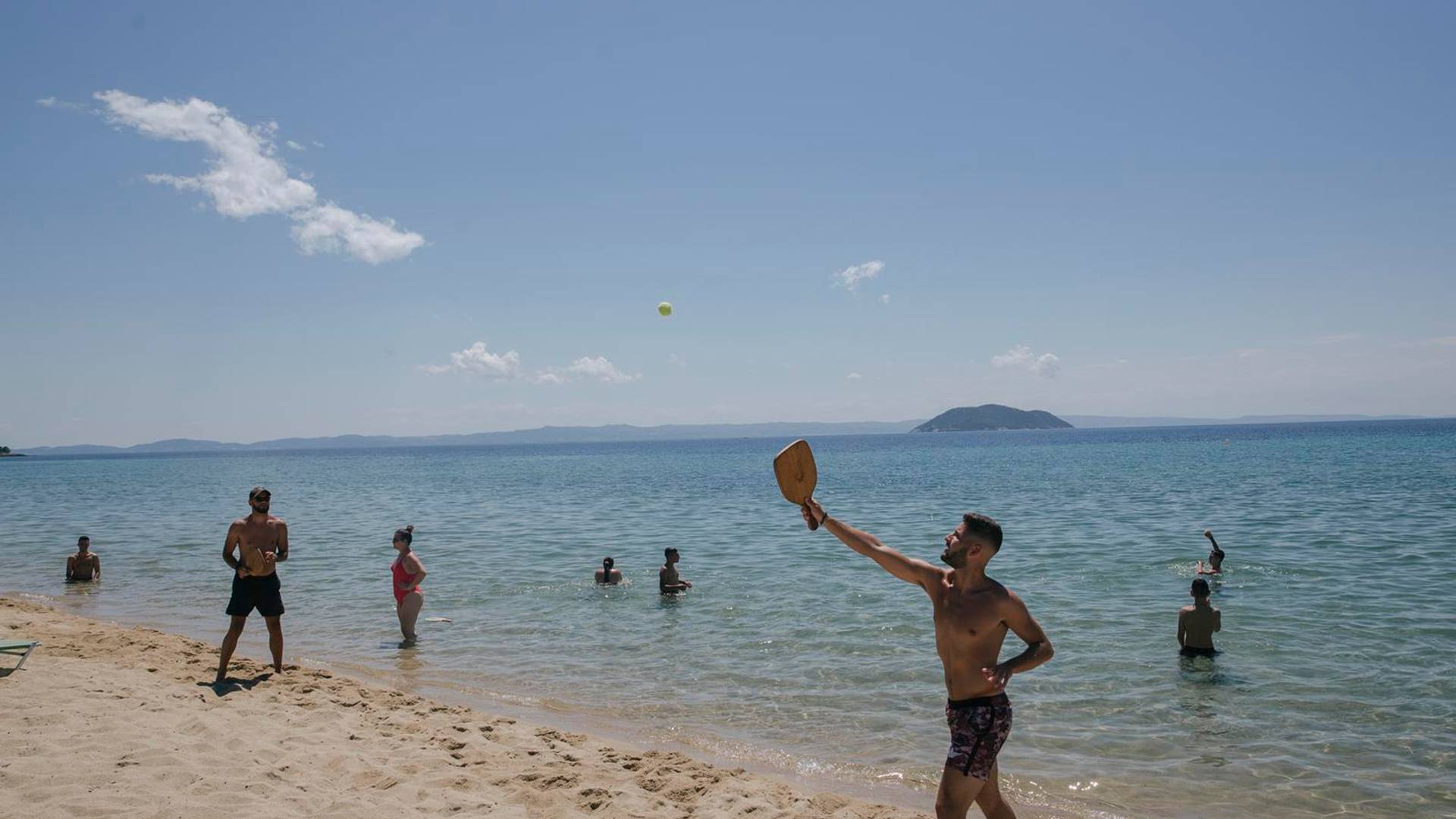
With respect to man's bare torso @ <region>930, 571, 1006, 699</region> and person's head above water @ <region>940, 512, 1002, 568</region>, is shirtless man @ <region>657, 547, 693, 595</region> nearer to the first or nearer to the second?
man's bare torso @ <region>930, 571, 1006, 699</region>

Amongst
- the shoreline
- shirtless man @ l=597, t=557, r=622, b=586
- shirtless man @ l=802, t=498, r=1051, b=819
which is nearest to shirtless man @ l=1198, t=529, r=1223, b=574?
shirtless man @ l=597, t=557, r=622, b=586

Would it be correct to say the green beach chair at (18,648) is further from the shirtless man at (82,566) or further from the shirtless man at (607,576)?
the shirtless man at (82,566)

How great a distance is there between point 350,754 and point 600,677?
3709 mm

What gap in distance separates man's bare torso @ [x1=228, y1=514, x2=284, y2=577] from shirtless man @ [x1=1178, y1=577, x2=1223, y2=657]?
9121mm

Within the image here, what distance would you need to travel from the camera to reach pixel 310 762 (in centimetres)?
605

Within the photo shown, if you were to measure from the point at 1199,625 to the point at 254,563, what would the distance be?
9.45 m

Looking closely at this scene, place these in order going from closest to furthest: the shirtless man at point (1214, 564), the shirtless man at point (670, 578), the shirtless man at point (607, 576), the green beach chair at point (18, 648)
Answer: the green beach chair at point (18, 648) < the shirtless man at point (670, 578) < the shirtless man at point (1214, 564) < the shirtless man at point (607, 576)

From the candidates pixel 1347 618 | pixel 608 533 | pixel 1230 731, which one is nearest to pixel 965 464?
pixel 608 533

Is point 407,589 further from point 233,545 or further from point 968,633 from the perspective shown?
point 968,633

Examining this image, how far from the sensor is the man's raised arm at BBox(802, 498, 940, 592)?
4.23 m

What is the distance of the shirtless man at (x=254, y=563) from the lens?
8.12 m

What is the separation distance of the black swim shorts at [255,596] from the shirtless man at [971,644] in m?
6.19

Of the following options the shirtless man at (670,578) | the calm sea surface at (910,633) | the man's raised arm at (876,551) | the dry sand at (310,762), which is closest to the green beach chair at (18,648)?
the dry sand at (310,762)

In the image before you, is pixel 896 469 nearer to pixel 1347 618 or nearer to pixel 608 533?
pixel 608 533
